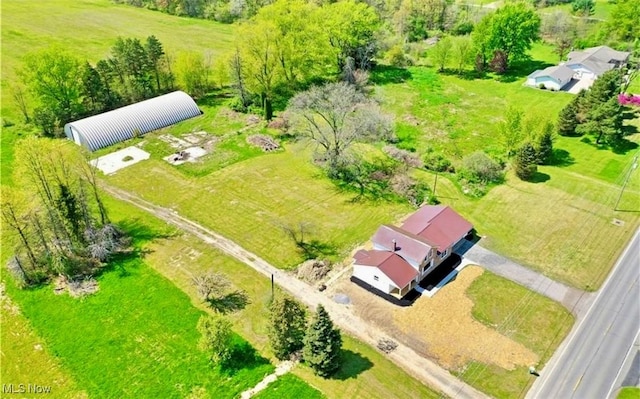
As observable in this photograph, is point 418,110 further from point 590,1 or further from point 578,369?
point 590,1

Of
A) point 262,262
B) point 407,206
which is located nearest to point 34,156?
point 262,262

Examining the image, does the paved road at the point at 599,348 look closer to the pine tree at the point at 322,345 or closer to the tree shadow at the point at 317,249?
the pine tree at the point at 322,345

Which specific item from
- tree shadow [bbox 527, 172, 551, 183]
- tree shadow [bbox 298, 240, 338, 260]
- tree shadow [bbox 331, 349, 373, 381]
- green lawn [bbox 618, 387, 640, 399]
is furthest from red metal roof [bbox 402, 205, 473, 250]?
green lawn [bbox 618, 387, 640, 399]

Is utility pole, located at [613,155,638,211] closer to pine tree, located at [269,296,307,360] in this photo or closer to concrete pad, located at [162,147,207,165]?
pine tree, located at [269,296,307,360]

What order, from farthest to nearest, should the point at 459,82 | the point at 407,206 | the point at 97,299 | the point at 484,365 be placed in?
the point at 459,82, the point at 407,206, the point at 97,299, the point at 484,365

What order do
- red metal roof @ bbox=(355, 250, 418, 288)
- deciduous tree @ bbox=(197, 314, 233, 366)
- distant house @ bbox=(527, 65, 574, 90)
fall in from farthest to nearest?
distant house @ bbox=(527, 65, 574, 90) → red metal roof @ bbox=(355, 250, 418, 288) → deciduous tree @ bbox=(197, 314, 233, 366)

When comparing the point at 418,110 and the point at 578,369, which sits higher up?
the point at 418,110

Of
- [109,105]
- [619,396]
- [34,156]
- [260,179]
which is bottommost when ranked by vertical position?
[619,396]
